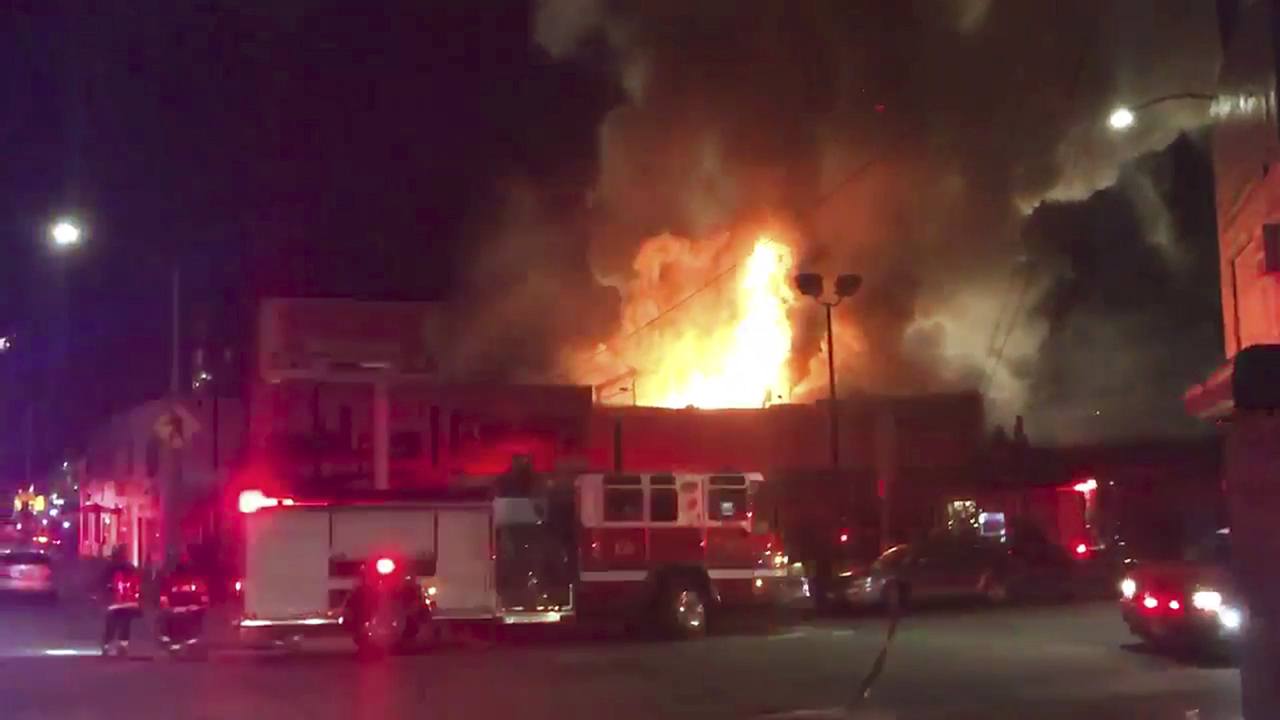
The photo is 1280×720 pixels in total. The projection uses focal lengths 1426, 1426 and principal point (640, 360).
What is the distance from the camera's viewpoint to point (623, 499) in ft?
66.9

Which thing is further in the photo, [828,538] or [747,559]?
[828,538]

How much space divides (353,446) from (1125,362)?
2709 cm

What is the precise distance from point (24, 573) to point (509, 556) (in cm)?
1296

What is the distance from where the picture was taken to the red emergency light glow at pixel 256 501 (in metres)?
18.5

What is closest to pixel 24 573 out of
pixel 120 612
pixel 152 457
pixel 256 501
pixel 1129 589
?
pixel 120 612

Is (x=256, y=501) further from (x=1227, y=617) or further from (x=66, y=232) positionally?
(x=1227, y=617)

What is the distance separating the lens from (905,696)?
1330 cm

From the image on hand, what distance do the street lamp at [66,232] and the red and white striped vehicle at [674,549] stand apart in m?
7.46

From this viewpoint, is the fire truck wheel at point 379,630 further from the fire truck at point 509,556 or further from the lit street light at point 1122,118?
the lit street light at point 1122,118

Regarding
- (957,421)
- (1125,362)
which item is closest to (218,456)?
(957,421)

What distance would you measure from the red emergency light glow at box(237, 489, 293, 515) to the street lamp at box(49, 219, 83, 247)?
3.87 m

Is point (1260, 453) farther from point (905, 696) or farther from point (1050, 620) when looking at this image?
point (1050, 620)

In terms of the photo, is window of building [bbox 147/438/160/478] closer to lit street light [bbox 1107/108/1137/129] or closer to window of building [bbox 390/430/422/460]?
window of building [bbox 390/430/422/460]

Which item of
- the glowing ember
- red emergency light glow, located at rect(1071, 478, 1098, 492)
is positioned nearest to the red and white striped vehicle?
red emergency light glow, located at rect(1071, 478, 1098, 492)
